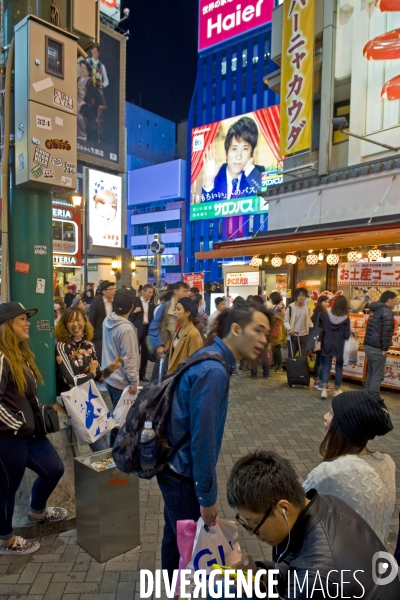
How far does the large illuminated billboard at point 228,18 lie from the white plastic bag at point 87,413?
54.8 m

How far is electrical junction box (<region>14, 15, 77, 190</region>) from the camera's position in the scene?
3.26 metres

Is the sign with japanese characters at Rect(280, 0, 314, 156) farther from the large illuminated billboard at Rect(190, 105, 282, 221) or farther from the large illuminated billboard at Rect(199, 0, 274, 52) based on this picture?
the large illuminated billboard at Rect(199, 0, 274, 52)

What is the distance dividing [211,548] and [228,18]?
62.2 meters

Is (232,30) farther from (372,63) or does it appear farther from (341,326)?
(341,326)

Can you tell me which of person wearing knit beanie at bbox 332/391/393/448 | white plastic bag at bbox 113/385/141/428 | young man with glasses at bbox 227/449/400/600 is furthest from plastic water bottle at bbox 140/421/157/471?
white plastic bag at bbox 113/385/141/428

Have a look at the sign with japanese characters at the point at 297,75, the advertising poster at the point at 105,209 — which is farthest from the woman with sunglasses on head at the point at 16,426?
the advertising poster at the point at 105,209

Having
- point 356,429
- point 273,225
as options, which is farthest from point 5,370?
point 273,225

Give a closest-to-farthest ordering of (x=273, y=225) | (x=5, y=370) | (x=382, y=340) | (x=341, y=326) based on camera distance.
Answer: (x=5, y=370) → (x=382, y=340) → (x=341, y=326) → (x=273, y=225)

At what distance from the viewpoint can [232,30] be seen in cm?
5175

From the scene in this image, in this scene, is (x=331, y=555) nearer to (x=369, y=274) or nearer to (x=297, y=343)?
(x=297, y=343)

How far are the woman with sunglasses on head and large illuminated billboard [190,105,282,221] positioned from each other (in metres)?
42.7

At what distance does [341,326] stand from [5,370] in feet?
21.7

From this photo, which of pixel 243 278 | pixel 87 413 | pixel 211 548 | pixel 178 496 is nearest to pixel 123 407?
pixel 87 413

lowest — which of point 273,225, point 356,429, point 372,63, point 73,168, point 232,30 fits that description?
point 356,429
